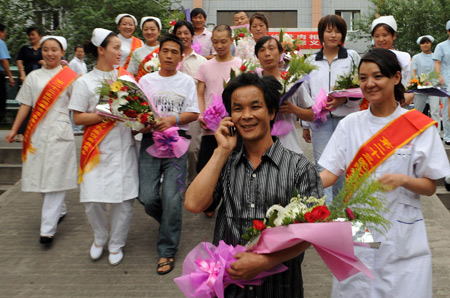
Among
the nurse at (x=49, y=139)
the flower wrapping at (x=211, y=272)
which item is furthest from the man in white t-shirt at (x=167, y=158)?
the flower wrapping at (x=211, y=272)

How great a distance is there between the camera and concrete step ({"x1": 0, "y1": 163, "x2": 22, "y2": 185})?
8133 millimetres

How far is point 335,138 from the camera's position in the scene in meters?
3.48

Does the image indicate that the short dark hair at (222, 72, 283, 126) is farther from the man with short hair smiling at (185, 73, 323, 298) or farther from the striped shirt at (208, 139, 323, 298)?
the striped shirt at (208, 139, 323, 298)

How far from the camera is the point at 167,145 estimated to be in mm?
5234

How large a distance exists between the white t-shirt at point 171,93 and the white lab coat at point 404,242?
8.42 feet

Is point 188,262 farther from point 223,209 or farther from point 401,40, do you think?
point 401,40

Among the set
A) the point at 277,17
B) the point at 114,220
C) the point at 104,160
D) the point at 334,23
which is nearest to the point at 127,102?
the point at 104,160

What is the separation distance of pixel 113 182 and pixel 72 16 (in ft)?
43.5

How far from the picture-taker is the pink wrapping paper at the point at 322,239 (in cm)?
227

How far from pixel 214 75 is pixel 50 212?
7.30 ft

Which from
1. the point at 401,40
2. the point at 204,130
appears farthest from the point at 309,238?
the point at 401,40

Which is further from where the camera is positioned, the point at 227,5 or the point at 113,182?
the point at 227,5

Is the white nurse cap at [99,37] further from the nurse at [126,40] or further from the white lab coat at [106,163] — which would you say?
the nurse at [126,40]

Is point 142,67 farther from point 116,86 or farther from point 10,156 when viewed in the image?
point 10,156
